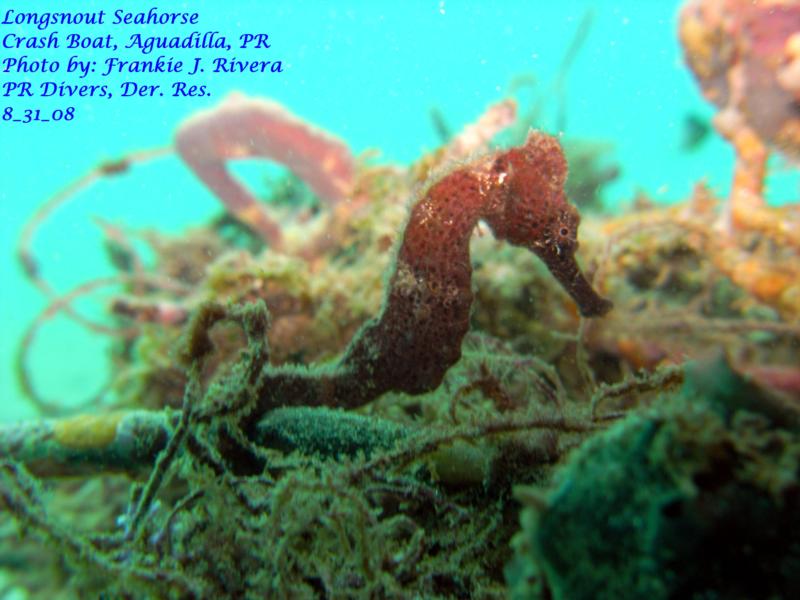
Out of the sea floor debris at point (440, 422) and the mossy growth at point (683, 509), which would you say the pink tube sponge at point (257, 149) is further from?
the mossy growth at point (683, 509)

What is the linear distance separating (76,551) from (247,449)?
751 millimetres

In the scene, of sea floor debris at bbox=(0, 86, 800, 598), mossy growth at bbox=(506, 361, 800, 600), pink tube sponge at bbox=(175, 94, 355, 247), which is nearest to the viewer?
mossy growth at bbox=(506, 361, 800, 600)

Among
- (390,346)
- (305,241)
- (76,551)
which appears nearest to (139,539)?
(76,551)

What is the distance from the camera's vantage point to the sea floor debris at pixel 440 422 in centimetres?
113

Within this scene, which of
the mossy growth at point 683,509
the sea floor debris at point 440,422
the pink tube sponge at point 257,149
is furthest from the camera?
the pink tube sponge at point 257,149

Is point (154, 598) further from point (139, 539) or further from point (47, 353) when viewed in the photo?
point (47, 353)

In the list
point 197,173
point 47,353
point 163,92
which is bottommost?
point 47,353

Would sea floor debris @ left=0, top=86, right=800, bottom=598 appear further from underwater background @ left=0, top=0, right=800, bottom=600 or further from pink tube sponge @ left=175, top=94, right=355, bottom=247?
pink tube sponge @ left=175, top=94, right=355, bottom=247

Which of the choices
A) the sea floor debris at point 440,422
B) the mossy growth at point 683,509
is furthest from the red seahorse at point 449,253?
the mossy growth at point 683,509

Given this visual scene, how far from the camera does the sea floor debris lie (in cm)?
113

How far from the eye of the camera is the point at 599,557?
3.63ft

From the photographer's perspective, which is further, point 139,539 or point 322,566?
point 139,539

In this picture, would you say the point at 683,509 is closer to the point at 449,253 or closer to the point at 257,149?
the point at 449,253

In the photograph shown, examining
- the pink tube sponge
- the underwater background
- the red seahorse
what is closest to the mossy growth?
the underwater background
